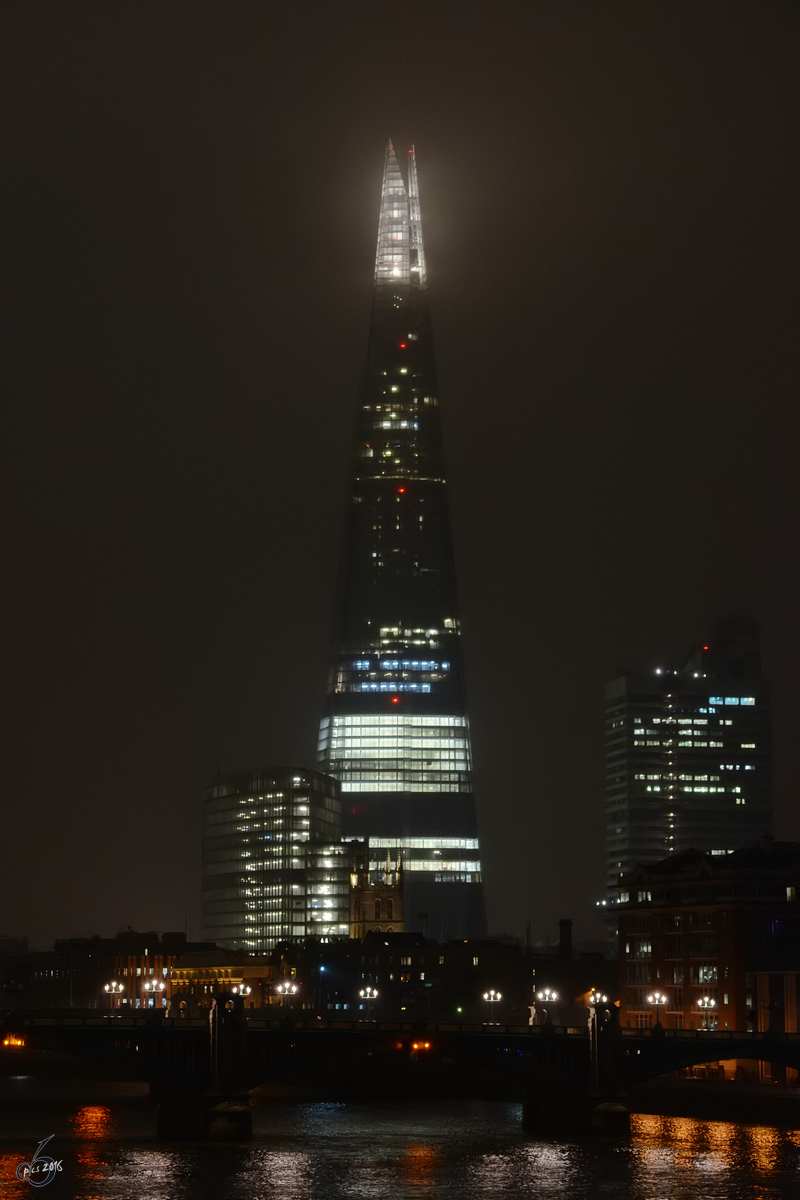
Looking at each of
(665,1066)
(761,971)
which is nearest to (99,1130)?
(665,1066)

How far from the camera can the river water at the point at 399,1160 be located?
118125 mm

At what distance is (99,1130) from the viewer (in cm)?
15038

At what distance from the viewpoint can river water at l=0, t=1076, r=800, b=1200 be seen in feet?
388

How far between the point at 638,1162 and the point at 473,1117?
116 feet

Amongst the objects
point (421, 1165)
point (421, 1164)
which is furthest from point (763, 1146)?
point (421, 1165)

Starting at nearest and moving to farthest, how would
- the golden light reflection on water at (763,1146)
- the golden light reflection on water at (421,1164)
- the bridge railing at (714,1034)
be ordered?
the golden light reflection on water at (421,1164) → the golden light reflection on water at (763,1146) → the bridge railing at (714,1034)

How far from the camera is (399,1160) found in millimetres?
132500

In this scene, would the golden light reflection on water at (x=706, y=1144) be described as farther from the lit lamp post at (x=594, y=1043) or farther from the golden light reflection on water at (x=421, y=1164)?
the golden light reflection on water at (x=421, y=1164)

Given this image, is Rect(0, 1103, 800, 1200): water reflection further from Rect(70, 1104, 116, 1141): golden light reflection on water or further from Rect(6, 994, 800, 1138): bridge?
Rect(6, 994, 800, 1138): bridge

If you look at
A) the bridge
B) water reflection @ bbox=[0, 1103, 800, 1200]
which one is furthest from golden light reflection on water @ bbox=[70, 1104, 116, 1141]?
the bridge

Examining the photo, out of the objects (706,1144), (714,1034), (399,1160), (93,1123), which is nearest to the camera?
(399,1160)

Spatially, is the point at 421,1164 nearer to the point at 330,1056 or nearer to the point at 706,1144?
the point at 706,1144

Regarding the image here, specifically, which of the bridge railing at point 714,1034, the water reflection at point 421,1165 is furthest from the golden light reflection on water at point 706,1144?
the water reflection at point 421,1165

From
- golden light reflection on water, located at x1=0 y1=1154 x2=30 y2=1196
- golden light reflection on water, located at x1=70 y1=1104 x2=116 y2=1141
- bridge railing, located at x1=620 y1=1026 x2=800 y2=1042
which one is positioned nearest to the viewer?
golden light reflection on water, located at x1=0 y1=1154 x2=30 y2=1196
